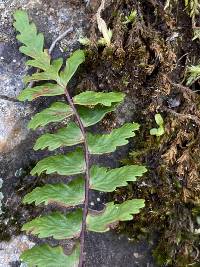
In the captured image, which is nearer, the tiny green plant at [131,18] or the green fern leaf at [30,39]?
the green fern leaf at [30,39]

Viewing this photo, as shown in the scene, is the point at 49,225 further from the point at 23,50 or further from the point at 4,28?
the point at 4,28

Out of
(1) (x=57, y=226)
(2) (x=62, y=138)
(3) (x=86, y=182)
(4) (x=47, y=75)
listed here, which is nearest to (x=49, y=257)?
(1) (x=57, y=226)

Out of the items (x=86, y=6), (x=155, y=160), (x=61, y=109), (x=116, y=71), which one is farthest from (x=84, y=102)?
(x=86, y=6)

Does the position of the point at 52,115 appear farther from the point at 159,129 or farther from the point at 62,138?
the point at 159,129

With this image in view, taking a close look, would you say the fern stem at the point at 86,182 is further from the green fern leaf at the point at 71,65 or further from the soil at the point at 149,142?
the soil at the point at 149,142

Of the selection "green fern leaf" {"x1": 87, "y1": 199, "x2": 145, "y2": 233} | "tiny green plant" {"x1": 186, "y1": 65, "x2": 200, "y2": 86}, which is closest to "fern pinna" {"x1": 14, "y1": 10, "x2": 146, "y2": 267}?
"green fern leaf" {"x1": 87, "y1": 199, "x2": 145, "y2": 233}

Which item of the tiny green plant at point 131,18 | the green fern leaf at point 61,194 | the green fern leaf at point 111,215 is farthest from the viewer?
the tiny green plant at point 131,18

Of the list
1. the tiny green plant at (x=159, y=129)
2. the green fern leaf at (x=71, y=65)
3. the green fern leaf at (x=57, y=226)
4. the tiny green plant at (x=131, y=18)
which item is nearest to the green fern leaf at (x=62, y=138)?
the green fern leaf at (x=71, y=65)

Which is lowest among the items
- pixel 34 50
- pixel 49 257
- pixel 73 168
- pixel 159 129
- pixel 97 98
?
pixel 49 257
